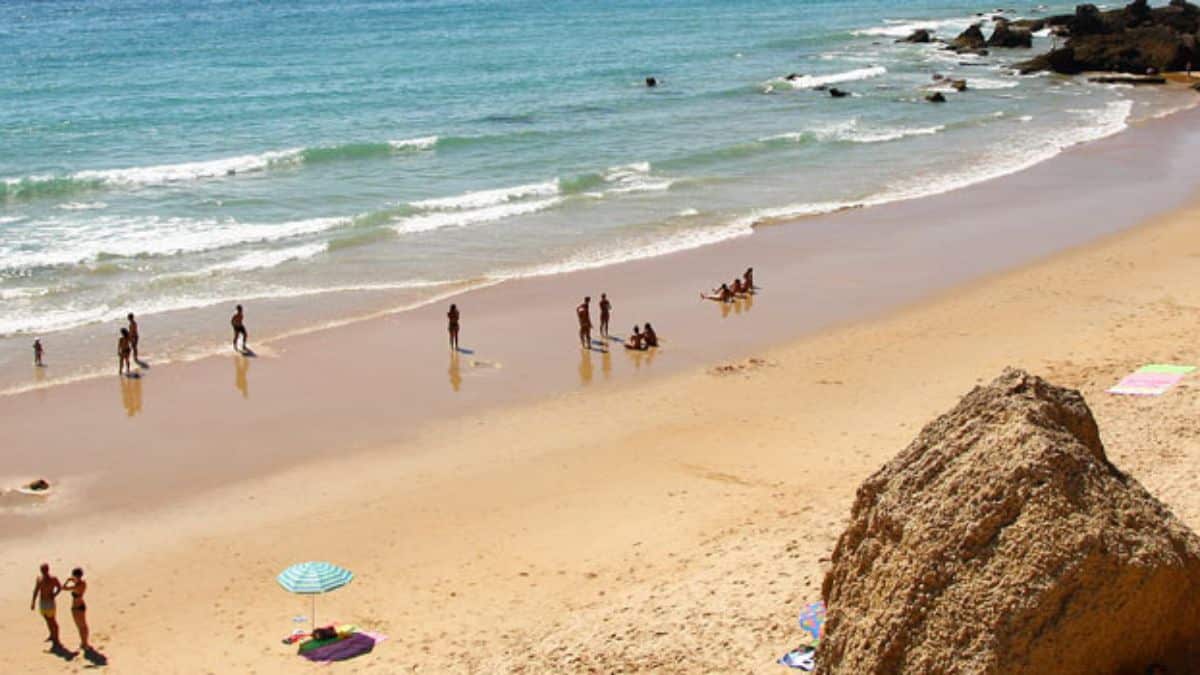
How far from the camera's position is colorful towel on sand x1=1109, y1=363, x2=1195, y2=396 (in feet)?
60.4

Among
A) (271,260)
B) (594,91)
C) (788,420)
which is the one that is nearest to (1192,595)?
(788,420)

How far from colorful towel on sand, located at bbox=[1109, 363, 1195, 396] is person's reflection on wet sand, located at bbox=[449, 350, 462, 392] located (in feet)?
32.7

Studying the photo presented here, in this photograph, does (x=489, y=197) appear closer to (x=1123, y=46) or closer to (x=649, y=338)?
(x=649, y=338)

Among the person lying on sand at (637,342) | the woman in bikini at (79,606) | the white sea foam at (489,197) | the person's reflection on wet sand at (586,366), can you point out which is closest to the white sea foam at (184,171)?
the white sea foam at (489,197)

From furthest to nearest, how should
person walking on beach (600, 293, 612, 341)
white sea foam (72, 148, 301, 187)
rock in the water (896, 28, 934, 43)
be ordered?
rock in the water (896, 28, 934, 43) → white sea foam (72, 148, 301, 187) → person walking on beach (600, 293, 612, 341)

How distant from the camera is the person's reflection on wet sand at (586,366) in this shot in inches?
880

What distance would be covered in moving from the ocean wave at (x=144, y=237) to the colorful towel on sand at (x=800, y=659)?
23.4m

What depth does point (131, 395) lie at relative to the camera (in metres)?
22.0

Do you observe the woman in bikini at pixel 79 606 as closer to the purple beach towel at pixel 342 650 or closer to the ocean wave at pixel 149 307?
the purple beach towel at pixel 342 650

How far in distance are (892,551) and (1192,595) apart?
192 centimetres

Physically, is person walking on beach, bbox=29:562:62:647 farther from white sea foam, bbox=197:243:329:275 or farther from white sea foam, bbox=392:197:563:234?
white sea foam, bbox=392:197:563:234

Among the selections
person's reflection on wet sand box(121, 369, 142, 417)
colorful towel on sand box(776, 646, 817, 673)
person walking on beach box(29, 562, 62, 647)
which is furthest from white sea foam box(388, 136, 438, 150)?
colorful towel on sand box(776, 646, 817, 673)

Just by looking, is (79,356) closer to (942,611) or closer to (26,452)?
(26,452)

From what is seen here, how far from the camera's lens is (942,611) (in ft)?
28.9
